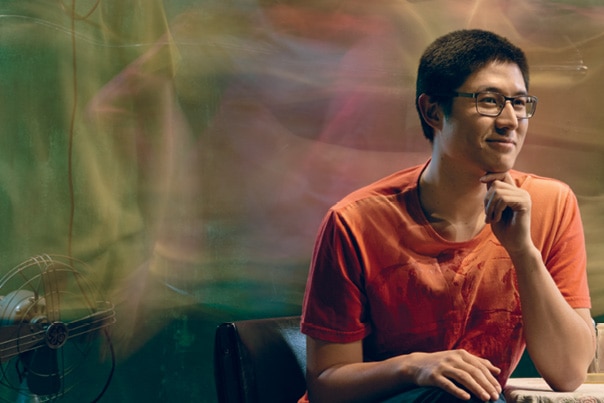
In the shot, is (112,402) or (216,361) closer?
(216,361)

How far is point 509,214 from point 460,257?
0.66ft

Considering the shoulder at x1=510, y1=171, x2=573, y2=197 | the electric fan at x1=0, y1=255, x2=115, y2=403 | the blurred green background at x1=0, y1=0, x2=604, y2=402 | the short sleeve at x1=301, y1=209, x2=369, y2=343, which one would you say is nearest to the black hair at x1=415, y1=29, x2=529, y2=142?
the shoulder at x1=510, y1=171, x2=573, y2=197

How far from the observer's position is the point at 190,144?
10.3 ft

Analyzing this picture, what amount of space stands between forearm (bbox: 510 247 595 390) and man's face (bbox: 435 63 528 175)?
26cm

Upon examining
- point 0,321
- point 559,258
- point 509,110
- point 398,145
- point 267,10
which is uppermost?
point 267,10

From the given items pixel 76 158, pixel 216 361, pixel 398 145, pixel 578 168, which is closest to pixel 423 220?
pixel 216 361

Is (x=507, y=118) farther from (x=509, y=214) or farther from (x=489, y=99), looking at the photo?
(x=509, y=214)

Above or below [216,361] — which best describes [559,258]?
above

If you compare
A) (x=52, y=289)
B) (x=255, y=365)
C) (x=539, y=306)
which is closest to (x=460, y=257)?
(x=539, y=306)

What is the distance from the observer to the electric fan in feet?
8.58

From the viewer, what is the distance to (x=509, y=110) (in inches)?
81.6

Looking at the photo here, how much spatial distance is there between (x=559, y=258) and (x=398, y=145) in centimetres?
114

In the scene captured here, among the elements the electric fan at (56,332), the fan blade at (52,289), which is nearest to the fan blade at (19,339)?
the electric fan at (56,332)

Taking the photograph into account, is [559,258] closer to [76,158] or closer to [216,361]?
[216,361]
